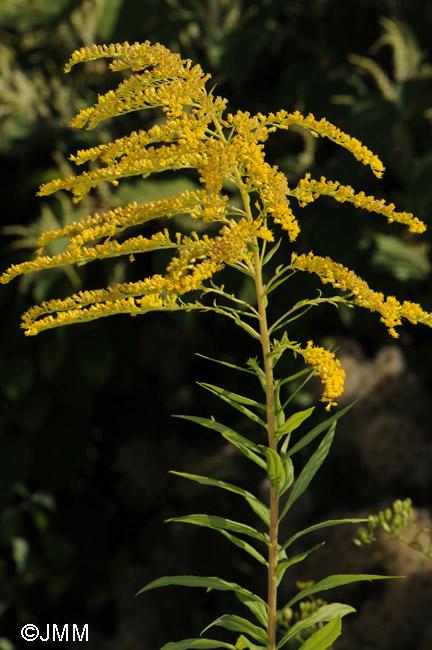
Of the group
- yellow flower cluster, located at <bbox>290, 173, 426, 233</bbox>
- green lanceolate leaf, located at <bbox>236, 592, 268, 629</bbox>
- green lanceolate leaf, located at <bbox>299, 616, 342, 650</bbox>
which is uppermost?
yellow flower cluster, located at <bbox>290, 173, 426, 233</bbox>

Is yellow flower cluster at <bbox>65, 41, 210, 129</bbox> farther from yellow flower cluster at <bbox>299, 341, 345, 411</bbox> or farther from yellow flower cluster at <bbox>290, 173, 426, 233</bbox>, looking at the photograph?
yellow flower cluster at <bbox>299, 341, 345, 411</bbox>

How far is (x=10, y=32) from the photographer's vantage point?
113 inches

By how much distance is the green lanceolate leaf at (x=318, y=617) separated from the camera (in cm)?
88

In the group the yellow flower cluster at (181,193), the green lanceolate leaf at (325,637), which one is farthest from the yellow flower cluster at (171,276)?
the green lanceolate leaf at (325,637)

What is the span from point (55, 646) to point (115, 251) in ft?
7.75

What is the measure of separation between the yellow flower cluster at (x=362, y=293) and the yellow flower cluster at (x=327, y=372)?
6 centimetres

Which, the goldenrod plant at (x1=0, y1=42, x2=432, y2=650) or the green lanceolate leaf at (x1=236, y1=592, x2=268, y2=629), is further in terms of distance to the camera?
the green lanceolate leaf at (x1=236, y1=592, x2=268, y2=629)

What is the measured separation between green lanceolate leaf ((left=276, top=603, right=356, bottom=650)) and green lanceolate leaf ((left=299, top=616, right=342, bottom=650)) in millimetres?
14

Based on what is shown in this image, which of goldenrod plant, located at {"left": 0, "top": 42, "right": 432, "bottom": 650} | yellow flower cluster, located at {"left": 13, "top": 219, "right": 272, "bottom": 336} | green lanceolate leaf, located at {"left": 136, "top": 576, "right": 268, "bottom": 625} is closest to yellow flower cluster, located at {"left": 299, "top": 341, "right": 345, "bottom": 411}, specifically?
goldenrod plant, located at {"left": 0, "top": 42, "right": 432, "bottom": 650}

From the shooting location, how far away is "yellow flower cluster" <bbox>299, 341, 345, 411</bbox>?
0.78m

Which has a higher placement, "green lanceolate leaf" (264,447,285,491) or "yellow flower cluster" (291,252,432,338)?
"yellow flower cluster" (291,252,432,338)

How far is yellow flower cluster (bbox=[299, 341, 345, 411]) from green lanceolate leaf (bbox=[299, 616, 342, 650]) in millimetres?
245

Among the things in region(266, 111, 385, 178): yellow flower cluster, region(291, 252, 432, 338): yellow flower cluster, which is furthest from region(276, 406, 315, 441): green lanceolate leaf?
region(266, 111, 385, 178): yellow flower cluster

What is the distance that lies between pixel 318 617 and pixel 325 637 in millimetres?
28
